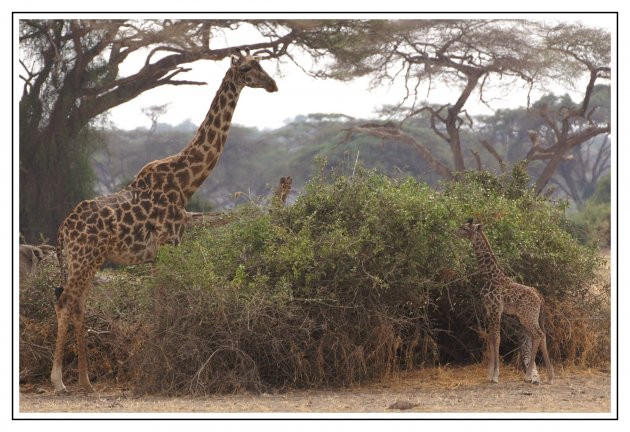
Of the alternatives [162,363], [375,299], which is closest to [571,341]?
[375,299]

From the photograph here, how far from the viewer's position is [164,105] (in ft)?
100

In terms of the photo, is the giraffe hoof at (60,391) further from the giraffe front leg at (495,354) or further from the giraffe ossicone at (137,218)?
the giraffe front leg at (495,354)

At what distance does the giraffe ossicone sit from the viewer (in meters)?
6.48

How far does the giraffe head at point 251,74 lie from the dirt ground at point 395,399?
2.16 metres

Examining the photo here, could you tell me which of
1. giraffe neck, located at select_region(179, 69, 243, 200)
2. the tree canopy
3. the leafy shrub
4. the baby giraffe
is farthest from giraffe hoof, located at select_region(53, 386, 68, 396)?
the tree canopy

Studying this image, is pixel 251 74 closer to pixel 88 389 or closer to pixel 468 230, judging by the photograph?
pixel 468 230

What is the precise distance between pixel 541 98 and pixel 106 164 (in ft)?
41.2

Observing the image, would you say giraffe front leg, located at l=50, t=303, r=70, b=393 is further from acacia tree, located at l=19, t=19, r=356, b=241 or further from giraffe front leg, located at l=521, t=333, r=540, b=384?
acacia tree, located at l=19, t=19, r=356, b=241

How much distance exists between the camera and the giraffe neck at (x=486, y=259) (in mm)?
6559

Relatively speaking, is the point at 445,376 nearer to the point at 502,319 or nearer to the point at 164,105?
the point at 502,319

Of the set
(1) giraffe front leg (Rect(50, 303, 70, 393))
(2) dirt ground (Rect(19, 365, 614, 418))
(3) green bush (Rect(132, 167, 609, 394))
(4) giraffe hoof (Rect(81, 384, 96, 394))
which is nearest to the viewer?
(2) dirt ground (Rect(19, 365, 614, 418))

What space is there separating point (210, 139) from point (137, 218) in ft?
2.75

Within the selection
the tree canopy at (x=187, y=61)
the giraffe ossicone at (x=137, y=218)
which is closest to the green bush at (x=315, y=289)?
the giraffe ossicone at (x=137, y=218)

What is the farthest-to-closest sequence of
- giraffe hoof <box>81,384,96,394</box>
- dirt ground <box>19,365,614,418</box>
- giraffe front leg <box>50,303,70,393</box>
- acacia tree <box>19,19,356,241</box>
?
acacia tree <box>19,19,356,241</box>
giraffe hoof <box>81,384,96,394</box>
giraffe front leg <box>50,303,70,393</box>
dirt ground <box>19,365,614,418</box>
